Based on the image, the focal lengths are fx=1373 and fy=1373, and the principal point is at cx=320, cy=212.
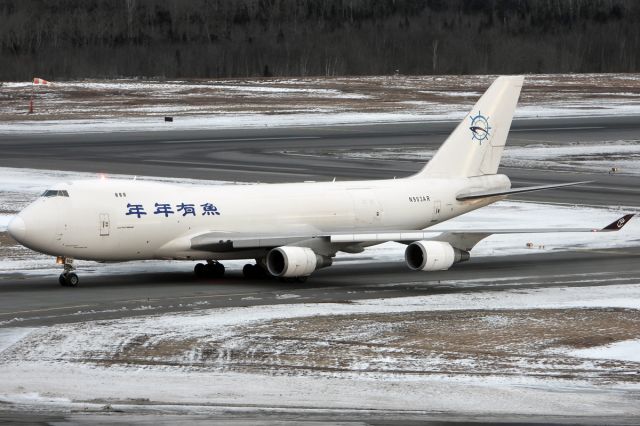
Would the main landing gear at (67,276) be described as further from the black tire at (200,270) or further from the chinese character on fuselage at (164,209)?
the black tire at (200,270)

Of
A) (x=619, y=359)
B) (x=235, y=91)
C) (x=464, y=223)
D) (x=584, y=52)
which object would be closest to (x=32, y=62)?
(x=235, y=91)

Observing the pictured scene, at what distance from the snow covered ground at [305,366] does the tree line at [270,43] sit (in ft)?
459

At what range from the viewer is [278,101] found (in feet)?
429

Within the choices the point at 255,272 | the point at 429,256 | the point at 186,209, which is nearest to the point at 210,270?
the point at 255,272

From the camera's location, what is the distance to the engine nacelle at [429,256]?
43.0m

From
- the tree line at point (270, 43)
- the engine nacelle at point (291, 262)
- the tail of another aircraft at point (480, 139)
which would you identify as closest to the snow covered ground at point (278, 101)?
the tree line at point (270, 43)

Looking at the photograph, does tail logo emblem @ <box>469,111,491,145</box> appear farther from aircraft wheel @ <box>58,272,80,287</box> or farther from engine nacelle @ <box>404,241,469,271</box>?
aircraft wheel @ <box>58,272,80,287</box>

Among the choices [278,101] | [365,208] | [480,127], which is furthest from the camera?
[278,101]

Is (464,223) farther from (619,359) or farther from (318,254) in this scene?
(619,359)

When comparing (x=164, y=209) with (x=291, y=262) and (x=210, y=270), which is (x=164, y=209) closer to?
(x=210, y=270)

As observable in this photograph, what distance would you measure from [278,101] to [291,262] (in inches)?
3514

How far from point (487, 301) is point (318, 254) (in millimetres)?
6535

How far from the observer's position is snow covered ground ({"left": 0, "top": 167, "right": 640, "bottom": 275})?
157 ft

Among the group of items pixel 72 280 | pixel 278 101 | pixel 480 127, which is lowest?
pixel 72 280
